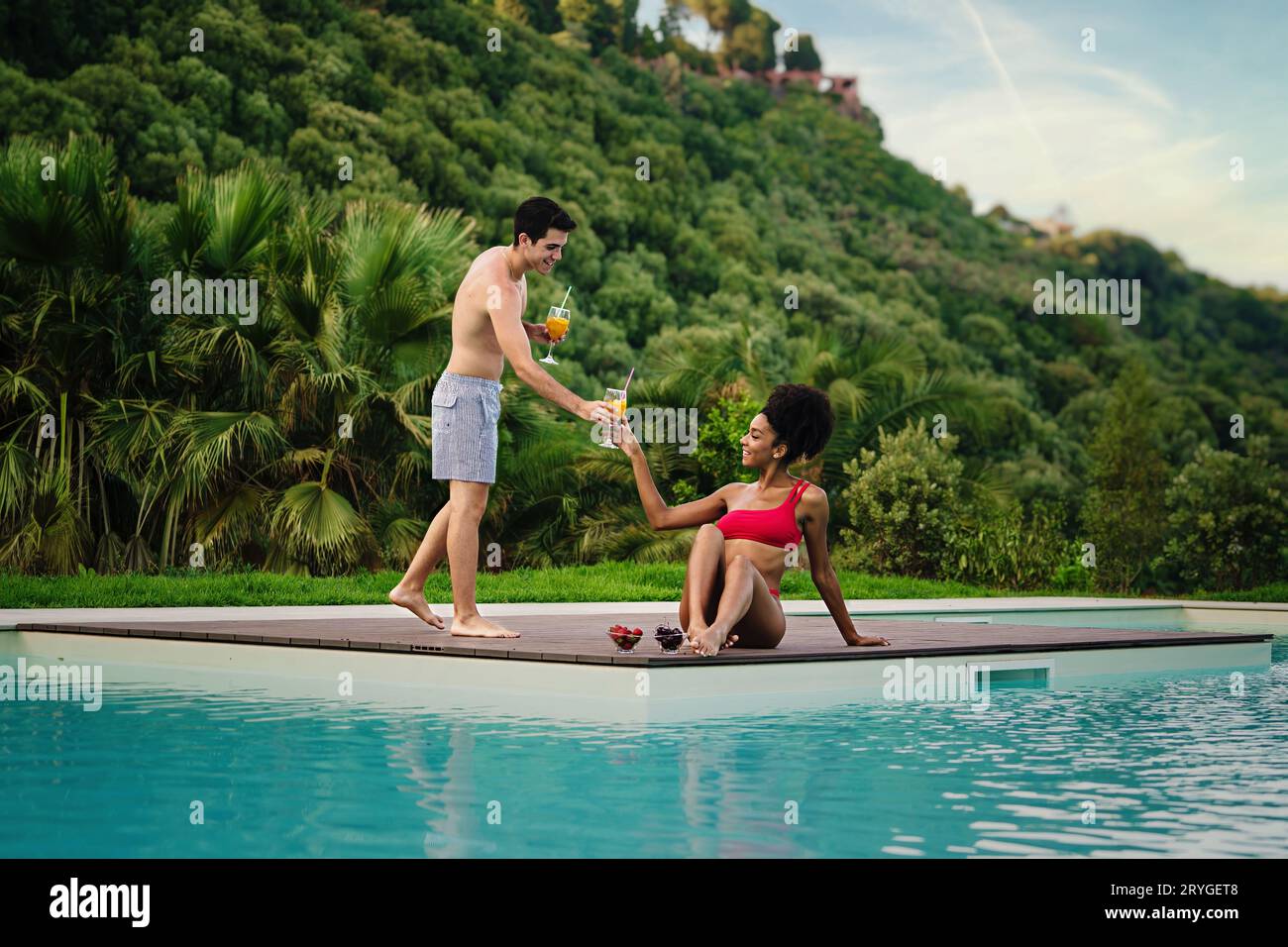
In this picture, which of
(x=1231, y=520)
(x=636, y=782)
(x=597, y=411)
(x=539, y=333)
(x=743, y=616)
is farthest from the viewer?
(x=1231, y=520)

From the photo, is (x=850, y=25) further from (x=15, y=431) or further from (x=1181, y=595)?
(x=15, y=431)

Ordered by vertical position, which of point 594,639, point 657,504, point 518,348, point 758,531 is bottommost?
point 594,639

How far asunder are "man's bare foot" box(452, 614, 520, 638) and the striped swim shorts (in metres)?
0.80

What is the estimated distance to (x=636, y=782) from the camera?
193 inches

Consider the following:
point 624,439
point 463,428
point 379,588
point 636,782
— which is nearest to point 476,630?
point 463,428

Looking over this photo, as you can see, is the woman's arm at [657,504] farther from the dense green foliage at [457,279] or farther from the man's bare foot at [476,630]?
the dense green foliage at [457,279]

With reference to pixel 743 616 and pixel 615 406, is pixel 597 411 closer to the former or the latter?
pixel 615 406

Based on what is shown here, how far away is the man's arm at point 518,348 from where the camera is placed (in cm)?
730

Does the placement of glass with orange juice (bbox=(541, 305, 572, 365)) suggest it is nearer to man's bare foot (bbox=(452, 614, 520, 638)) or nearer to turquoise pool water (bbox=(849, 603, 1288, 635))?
man's bare foot (bbox=(452, 614, 520, 638))

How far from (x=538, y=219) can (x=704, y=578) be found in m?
2.31

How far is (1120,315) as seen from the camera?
132 feet

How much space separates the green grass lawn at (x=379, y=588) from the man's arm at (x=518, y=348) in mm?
5007
